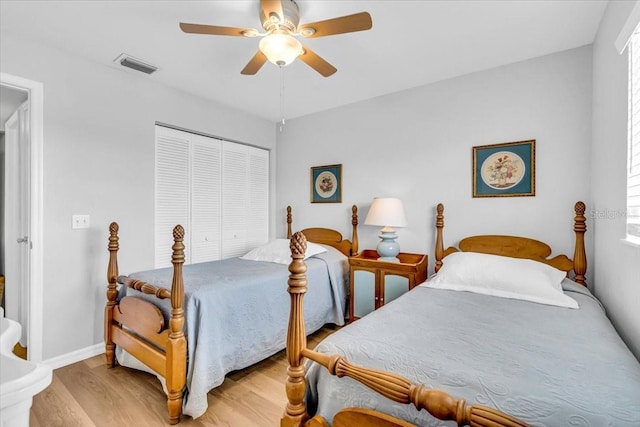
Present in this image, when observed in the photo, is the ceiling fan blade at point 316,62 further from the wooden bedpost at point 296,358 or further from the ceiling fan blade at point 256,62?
the wooden bedpost at point 296,358

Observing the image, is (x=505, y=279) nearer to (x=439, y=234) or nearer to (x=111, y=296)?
(x=439, y=234)

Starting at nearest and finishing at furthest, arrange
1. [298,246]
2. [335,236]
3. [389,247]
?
[298,246] < [389,247] < [335,236]

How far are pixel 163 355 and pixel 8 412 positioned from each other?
1454mm

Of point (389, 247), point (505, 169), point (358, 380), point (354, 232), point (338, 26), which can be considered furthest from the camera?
point (354, 232)

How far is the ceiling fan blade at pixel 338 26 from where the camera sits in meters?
1.56

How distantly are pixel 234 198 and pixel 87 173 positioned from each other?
1.48 meters

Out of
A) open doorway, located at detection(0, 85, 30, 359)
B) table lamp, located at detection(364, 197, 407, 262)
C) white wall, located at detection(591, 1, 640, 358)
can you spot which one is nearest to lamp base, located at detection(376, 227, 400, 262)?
table lamp, located at detection(364, 197, 407, 262)

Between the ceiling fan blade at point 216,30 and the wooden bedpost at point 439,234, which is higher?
the ceiling fan blade at point 216,30

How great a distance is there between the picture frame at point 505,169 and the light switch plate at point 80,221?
3.27m

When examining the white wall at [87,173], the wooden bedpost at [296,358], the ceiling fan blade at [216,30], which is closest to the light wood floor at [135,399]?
the white wall at [87,173]

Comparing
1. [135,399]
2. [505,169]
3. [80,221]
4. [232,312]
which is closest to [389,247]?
[505,169]

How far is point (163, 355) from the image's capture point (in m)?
1.88

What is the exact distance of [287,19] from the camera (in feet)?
5.72

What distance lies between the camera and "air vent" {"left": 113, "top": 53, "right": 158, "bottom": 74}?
246 cm
